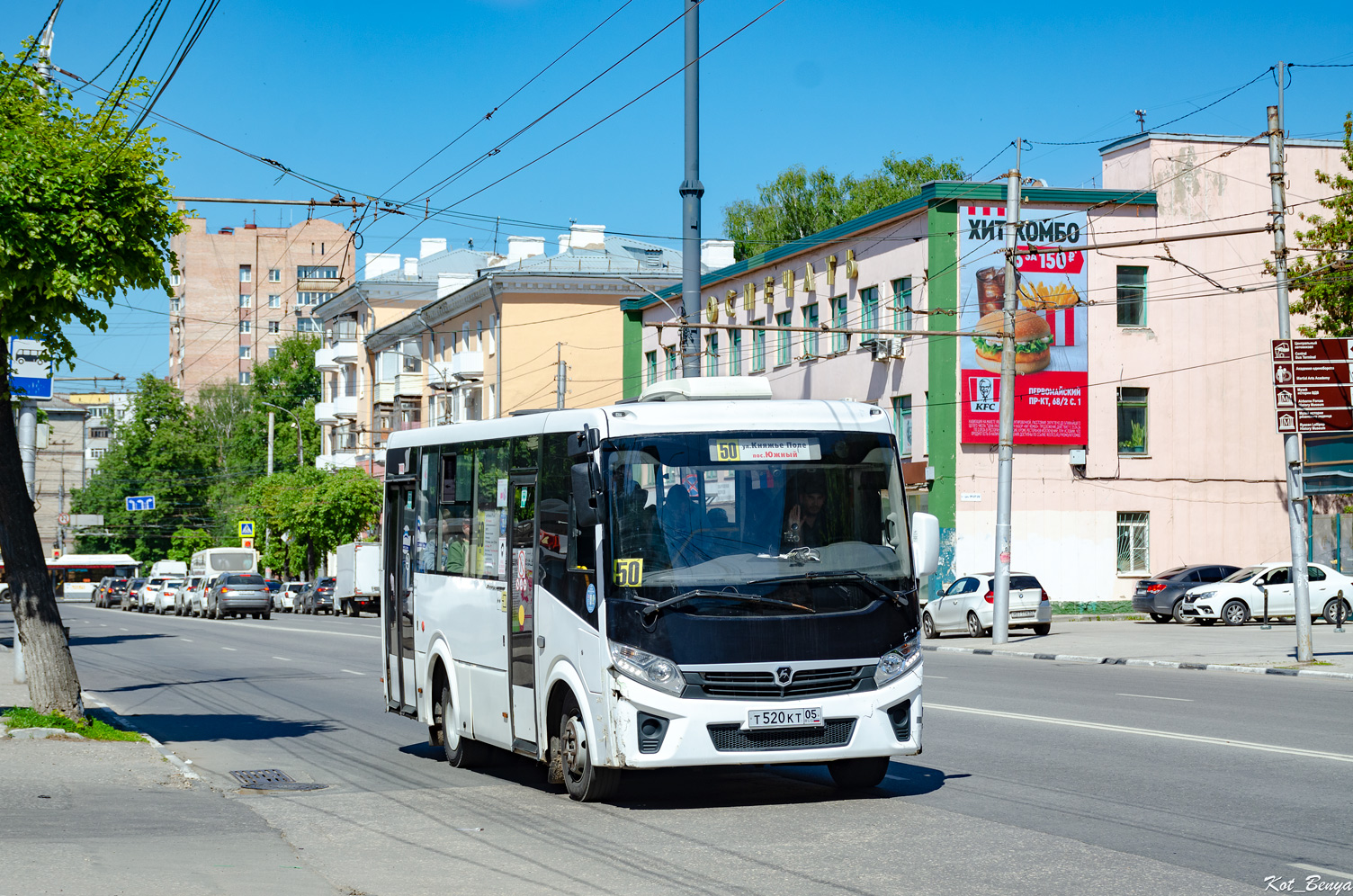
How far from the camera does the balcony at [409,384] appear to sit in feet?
239

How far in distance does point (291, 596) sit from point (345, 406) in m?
16.0

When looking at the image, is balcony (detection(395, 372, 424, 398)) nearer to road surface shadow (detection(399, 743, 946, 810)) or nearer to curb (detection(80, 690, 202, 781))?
curb (detection(80, 690, 202, 781))

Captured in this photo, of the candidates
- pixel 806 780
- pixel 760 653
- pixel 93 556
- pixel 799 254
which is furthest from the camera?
pixel 93 556

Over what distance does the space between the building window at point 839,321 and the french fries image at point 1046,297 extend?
5818 millimetres

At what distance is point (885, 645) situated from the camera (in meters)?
10.0

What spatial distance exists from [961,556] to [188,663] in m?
20.7

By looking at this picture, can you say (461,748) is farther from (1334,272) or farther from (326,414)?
(326,414)

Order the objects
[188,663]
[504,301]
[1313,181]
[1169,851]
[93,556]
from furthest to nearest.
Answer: [93,556] → [504,301] → [1313,181] → [188,663] → [1169,851]

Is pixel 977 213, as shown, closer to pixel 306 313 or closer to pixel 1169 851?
pixel 1169 851

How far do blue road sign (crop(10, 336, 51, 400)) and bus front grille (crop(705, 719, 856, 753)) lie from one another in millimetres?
6464

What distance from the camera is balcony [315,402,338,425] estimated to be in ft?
272

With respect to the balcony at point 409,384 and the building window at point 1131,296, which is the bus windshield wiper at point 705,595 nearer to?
the building window at point 1131,296

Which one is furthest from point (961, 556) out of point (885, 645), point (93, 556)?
point (93, 556)

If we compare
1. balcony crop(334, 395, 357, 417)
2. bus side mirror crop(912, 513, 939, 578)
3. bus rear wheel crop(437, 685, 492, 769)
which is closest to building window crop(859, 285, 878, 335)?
bus rear wheel crop(437, 685, 492, 769)
